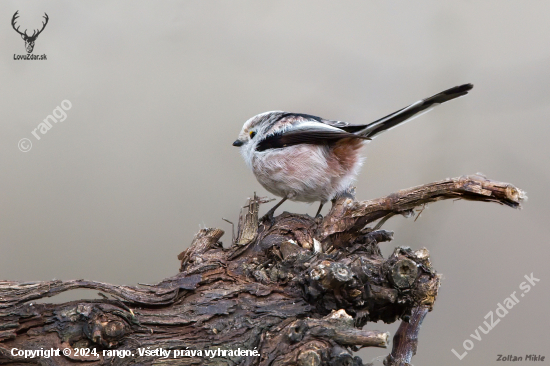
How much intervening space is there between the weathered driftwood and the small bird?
0.43 metres

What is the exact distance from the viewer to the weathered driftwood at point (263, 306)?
1822 millimetres

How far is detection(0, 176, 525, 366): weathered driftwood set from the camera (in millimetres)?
1822

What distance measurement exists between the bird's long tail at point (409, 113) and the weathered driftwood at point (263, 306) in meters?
0.53

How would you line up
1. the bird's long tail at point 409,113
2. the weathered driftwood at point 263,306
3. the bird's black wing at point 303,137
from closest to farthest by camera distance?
1. the weathered driftwood at point 263,306
2. the bird's long tail at point 409,113
3. the bird's black wing at point 303,137

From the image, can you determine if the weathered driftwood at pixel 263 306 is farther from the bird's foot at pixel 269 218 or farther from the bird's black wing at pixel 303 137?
the bird's black wing at pixel 303 137

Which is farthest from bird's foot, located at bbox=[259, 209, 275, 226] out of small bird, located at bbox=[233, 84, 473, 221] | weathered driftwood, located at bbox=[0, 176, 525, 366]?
weathered driftwood, located at bbox=[0, 176, 525, 366]

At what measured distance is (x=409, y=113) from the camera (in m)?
2.59

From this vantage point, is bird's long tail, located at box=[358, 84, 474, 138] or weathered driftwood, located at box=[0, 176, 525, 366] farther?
bird's long tail, located at box=[358, 84, 474, 138]

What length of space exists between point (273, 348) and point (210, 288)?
0.50 m

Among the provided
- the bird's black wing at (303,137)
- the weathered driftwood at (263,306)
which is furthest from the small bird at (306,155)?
the weathered driftwood at (263,306)

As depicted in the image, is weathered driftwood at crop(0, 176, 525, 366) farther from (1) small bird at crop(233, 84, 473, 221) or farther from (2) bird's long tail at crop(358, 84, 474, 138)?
(2) bird's long tail at crop(358, 84, 474, 138)

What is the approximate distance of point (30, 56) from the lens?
3119 mm

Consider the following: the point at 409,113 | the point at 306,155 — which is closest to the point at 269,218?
the point at 306,155

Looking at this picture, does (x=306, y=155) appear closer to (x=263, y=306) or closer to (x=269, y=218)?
(x=269, y=218)
